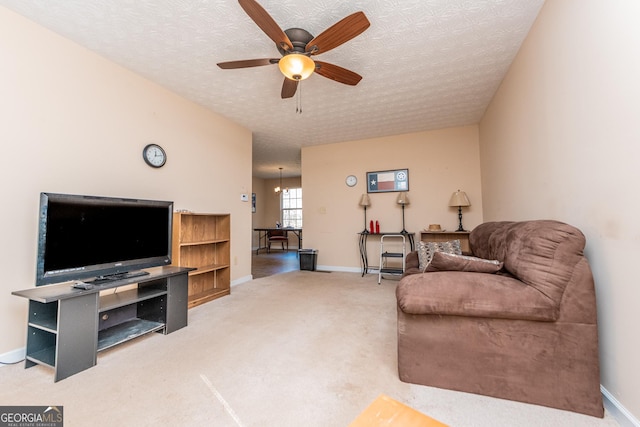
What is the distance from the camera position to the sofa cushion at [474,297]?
1324mm

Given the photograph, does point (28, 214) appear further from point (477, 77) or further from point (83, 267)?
point (477, 77)

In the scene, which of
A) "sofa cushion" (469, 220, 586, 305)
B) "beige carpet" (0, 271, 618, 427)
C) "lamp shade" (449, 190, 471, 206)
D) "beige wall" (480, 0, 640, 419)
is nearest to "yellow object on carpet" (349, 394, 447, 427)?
"beige carpet" (0, 271, 618, 427)

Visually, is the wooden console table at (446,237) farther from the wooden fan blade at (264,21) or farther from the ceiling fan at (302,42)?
the wooden fan blade at (264,21)

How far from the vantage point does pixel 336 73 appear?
224 cm

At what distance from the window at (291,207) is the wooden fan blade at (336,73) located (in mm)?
7241

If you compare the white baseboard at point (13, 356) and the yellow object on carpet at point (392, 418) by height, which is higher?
the yellow object on carpet at point (392, 418)

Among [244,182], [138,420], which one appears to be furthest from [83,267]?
[244,182]

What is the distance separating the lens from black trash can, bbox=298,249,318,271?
520 cm

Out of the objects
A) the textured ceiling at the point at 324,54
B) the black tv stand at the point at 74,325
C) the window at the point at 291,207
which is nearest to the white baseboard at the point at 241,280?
the black tv stand at the point at 74,325

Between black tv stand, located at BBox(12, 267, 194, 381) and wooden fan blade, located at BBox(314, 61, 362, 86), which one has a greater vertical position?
wooden fan blade, located at BBox(314, 61, 362, 86)

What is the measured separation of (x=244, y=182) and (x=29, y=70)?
2.59m

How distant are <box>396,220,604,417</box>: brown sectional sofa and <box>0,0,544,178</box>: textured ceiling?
166cm
